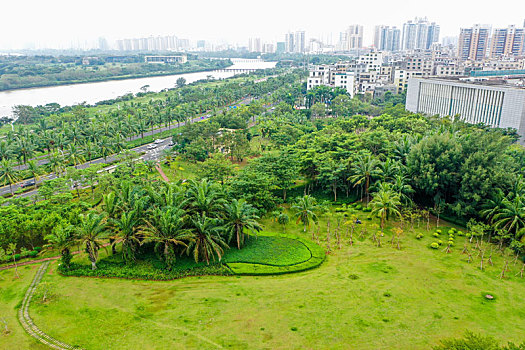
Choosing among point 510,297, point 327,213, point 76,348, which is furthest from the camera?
point 327,213

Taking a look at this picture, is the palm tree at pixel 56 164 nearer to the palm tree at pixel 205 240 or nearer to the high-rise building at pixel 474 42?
the palm tree at pixel 205 240

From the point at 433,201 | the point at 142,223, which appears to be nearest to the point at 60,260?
the point at 142,223

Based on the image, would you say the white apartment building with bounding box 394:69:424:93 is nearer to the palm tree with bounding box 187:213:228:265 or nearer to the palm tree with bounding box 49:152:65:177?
the palm tree with bounding box 49:152:65:177

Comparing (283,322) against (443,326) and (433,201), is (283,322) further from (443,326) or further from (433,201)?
Answer: (433,201)

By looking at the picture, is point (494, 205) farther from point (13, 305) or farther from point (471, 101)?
point (471, 101)

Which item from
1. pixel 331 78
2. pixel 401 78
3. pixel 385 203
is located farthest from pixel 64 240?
pixel 401 78
